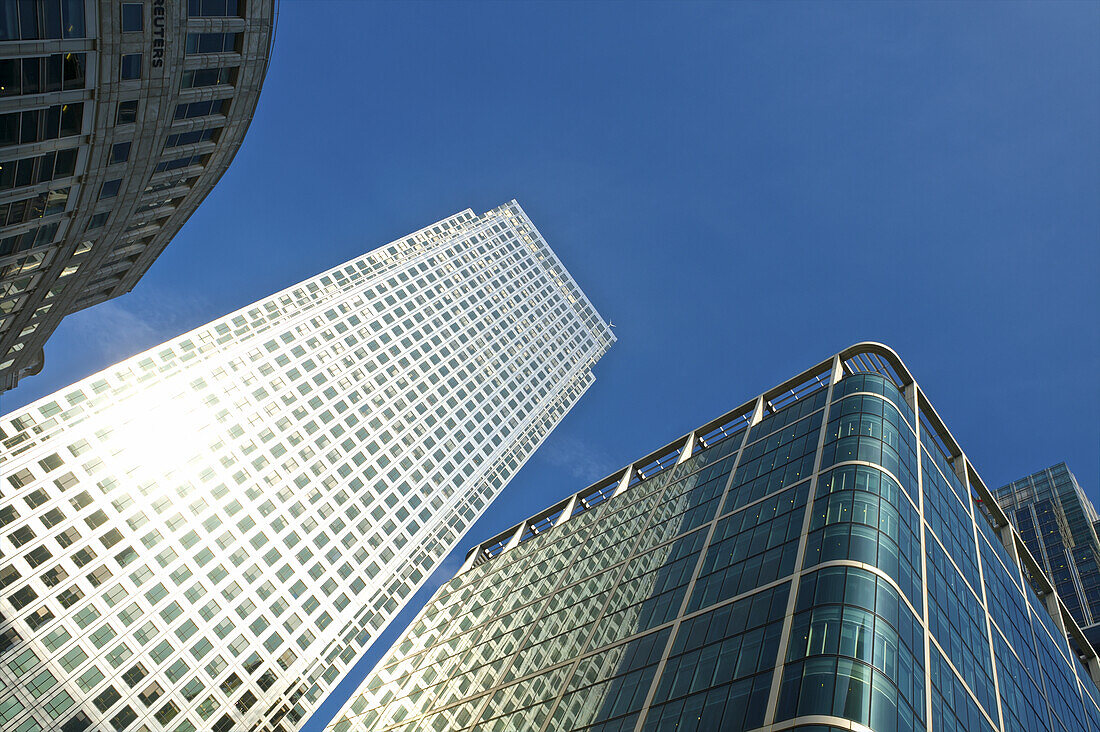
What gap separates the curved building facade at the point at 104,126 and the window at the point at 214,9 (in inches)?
2.9

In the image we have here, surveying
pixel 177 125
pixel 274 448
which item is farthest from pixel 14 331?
pixel 274 448

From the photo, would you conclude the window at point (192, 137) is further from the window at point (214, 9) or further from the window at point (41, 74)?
the window at point (41, 74)

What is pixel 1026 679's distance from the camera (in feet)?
171

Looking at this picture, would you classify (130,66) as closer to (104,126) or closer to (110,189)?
(104,126)

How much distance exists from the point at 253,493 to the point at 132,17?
65.7 metres

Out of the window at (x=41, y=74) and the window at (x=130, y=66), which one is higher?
the window at (x=130, y=66)

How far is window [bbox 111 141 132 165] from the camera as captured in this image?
1555 inches

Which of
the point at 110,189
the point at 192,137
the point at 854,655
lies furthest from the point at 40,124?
the point at 854,655

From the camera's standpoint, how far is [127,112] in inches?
1490

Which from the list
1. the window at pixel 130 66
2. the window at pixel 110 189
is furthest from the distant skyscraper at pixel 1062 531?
the window at pixel 130 66

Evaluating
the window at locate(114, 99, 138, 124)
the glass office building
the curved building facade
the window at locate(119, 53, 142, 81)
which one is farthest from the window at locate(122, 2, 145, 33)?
the glass office building

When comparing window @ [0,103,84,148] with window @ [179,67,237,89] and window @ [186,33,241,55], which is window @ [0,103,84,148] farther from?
window @ [186,33,241,55]

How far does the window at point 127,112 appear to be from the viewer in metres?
37.2

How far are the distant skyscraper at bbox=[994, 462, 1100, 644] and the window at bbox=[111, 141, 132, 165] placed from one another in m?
141
